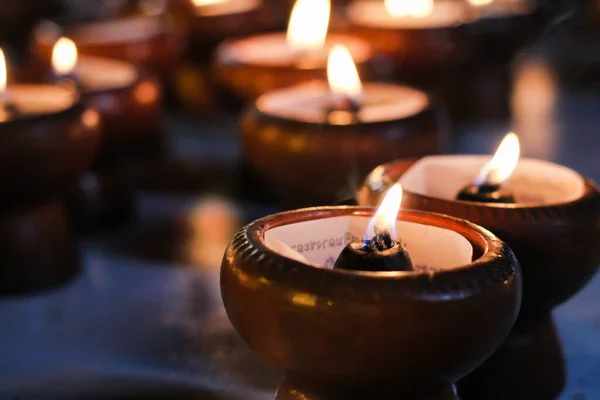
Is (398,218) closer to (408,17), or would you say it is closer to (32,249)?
(32,249)

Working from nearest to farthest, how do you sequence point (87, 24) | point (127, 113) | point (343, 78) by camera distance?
point (343, 78) → point (127, 113) → point (87, 24)

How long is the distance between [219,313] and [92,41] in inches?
22.8

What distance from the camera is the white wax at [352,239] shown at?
0.56 metres

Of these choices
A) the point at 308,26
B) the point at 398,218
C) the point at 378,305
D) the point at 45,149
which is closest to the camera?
the point at 378,305

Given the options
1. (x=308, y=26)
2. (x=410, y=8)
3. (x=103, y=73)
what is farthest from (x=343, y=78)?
(x=410, y=8)

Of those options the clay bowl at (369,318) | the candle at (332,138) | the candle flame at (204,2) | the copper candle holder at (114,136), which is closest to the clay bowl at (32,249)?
the copper candle holder at (114,136)

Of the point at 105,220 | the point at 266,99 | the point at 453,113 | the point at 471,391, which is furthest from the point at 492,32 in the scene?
the point at 471,391

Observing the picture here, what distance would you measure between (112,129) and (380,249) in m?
0.59

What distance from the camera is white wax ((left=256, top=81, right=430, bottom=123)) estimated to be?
0.91 m

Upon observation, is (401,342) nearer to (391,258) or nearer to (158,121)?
(391,258)

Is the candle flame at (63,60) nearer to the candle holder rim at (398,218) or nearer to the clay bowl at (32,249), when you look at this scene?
the clay bowl at (32,249)

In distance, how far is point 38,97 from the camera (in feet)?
3.17

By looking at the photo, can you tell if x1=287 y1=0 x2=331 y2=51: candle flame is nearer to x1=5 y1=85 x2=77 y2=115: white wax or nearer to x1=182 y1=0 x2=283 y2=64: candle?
x1=182 y1=0 x2=283 y2=64: candle

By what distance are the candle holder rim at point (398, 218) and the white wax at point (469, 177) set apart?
127mm
